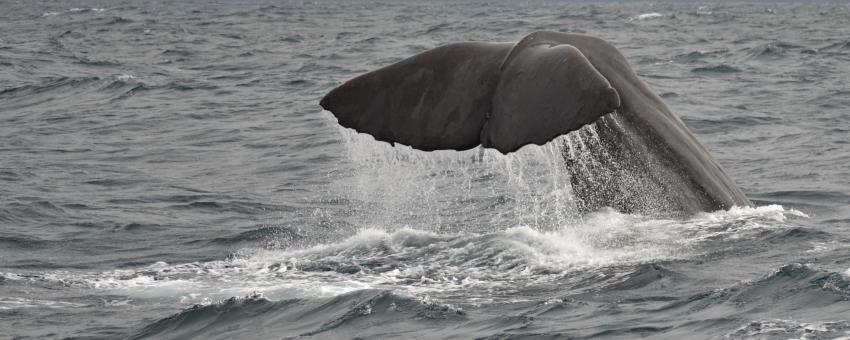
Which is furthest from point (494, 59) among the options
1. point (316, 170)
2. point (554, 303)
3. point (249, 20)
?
point (249, 20)

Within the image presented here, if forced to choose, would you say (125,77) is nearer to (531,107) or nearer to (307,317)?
(307,317)

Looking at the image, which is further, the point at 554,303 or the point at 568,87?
the point at 554,303

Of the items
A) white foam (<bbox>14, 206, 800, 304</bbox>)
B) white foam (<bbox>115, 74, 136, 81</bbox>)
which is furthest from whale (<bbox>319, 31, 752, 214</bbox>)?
white foam (<bbox>115, 74, 136, 81</bbox>)

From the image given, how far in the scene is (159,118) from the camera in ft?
54.0

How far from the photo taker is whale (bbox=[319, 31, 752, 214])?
19.1 ft

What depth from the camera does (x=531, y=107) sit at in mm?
5523

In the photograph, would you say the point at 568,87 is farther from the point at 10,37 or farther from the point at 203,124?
the point at 10,37

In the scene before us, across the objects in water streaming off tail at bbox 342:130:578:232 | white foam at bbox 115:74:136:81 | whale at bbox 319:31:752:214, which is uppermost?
whale at bbox 319:31:752:214

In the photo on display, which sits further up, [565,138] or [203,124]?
[565,138]

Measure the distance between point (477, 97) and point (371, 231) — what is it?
7.65 feet

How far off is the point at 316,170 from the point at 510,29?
92.9ft

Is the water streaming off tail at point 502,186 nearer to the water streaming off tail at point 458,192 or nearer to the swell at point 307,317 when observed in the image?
the water streaming off tail at point 458,192

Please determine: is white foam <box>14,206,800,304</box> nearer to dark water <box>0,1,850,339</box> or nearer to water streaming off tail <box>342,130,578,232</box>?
dark water <box>0,1,850,339</box>

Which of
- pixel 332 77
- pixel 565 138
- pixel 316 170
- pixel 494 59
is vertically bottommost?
pixel 332 77
